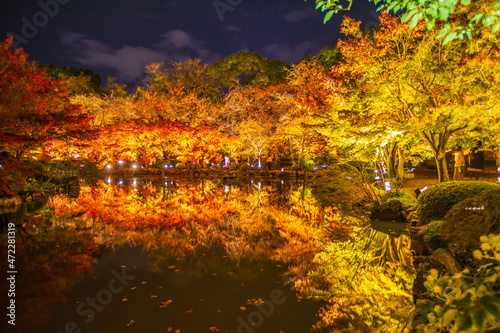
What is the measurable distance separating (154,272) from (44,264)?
237 centimetres

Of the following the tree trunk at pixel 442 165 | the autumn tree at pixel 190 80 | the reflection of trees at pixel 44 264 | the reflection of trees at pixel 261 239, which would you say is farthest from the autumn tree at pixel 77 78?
the tree trunk at pixel 442 165

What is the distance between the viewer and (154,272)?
6047mm

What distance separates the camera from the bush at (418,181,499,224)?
23.5 ft

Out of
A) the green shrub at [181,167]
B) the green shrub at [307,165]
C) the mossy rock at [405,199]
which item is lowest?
the mossy rock at [405,199]

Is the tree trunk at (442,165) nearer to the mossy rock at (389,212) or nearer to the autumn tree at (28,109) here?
the mossy rock at (389,212)

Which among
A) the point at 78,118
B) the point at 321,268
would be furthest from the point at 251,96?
the point at 321,268

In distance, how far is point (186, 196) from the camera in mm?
15383

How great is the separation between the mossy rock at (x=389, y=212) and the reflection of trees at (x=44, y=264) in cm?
855

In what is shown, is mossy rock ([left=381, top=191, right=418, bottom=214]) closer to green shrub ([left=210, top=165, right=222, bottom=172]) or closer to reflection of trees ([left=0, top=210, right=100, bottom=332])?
reflection of trees ([left=0, top=210, right=100, bottom=332])

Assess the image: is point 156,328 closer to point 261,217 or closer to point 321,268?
point 321,268

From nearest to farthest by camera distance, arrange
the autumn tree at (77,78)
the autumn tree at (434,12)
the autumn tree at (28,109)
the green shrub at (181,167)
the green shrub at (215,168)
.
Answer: the autumn tree at (434,12) → the autumn tree at (28,109) → the green shrub at (181,167) → the green shrub at (215,168) → the autumn tree at (77,78)

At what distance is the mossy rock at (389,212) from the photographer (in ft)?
32.2

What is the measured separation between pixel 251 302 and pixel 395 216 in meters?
6.93

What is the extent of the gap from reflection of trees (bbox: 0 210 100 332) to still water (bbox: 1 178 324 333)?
18 mm
